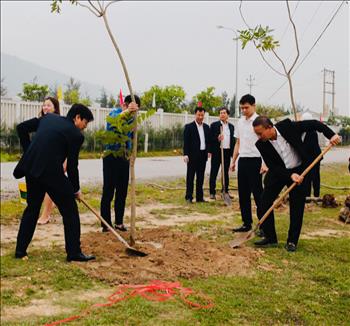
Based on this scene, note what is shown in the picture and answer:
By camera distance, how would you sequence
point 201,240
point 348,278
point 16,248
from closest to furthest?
point 348,278
point 16,248
point 201,240

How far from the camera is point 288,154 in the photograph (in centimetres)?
505

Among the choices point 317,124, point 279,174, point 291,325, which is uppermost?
point 317,124

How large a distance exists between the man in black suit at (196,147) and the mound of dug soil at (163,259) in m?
2.77

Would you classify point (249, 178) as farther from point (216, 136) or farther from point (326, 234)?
point (216, 136)

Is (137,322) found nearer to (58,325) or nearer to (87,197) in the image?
(58,325)

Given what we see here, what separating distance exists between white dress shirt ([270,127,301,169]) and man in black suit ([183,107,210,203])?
11.0 feet

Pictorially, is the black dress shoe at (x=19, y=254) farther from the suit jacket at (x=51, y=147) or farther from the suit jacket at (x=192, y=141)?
the suit jacket at (x=192, y=141)

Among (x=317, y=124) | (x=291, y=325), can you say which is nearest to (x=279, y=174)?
(x=317, y=124)

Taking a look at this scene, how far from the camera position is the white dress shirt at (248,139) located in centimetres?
580

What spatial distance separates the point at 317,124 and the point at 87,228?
3.28 metres

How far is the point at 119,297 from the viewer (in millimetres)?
3646

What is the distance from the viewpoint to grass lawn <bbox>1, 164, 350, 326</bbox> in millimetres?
3273

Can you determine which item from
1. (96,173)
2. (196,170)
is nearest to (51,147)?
(196,170)

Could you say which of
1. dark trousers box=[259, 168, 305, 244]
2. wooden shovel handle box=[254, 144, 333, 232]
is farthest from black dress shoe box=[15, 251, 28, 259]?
dark trousers box=[259, 168, 305, 244]
